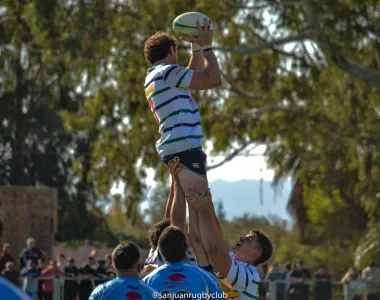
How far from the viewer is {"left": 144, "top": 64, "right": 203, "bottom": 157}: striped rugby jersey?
8.48 metres

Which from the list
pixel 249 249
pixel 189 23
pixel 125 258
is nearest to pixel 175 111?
pixel 189 23

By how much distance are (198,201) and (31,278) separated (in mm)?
11520

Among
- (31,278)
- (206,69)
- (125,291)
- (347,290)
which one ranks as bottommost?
(125,291)

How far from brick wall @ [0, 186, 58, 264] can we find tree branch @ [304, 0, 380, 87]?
11081 millimetres

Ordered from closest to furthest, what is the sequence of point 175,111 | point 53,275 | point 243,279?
point 243,279 → point 175,111 → point 53,275

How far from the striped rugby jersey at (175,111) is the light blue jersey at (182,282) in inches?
49.1

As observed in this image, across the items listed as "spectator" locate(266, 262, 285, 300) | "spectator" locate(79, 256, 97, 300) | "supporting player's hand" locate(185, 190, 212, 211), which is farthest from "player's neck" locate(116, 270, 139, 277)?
"spectator" locate(266, 262, 285, 300)

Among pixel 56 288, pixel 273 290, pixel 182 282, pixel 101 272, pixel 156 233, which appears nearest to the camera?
pixel 182 282

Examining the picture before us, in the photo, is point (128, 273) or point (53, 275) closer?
point (128, 273)

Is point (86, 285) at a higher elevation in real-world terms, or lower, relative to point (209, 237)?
higher

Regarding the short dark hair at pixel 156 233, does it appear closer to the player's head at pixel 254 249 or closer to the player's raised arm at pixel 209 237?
the player's raised arm at pixel 209 237

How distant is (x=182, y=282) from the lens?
24.4ft

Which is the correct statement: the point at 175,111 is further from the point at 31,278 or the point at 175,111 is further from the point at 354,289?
the point at 354,289

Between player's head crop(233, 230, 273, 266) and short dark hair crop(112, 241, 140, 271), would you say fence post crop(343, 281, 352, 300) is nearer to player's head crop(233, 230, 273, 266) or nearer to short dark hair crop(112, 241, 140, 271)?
player's head crop(233, 230, 273, 266)
